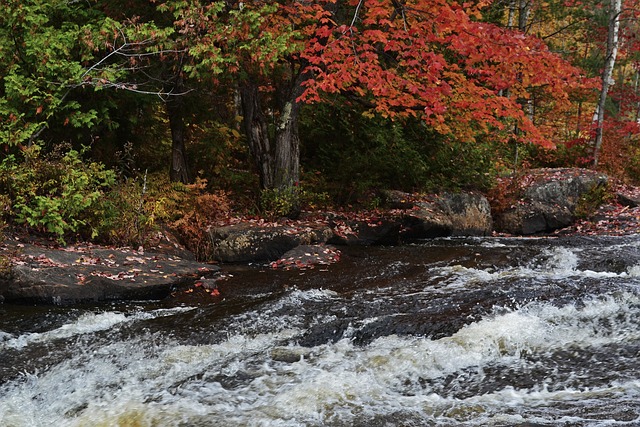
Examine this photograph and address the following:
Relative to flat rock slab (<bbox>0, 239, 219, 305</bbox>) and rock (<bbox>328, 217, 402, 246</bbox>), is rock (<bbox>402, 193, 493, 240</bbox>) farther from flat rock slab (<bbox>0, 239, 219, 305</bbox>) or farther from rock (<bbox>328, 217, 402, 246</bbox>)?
flat rock slab (<bbox>0, 239, 219, 305</bbox>)

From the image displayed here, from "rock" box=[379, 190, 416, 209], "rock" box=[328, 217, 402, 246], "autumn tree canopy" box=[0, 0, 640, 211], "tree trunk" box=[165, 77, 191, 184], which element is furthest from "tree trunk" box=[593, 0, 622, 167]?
"tree trunk" box=[165, 77, 191, 184]

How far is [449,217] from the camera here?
12.3m

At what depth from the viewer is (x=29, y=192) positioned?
25.7 ft

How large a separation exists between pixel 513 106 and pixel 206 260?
5855mm

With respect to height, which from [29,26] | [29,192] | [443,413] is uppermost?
[29,26]

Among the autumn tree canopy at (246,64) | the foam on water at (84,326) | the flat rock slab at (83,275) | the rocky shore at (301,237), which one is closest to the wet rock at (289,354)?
the foam on water at (84,326)

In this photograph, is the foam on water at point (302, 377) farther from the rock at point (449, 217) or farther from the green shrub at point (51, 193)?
the rock at point (449, 217)

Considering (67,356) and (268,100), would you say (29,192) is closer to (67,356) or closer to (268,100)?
(67,356)

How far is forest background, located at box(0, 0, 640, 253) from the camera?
8547 millimetres

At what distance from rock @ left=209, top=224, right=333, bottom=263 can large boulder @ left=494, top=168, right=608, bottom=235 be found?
6058mm

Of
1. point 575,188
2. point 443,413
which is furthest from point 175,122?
point 575,188

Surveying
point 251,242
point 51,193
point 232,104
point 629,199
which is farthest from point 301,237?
point 629,199

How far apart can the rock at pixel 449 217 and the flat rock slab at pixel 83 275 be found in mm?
5175

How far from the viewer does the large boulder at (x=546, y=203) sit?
44.4 feet
